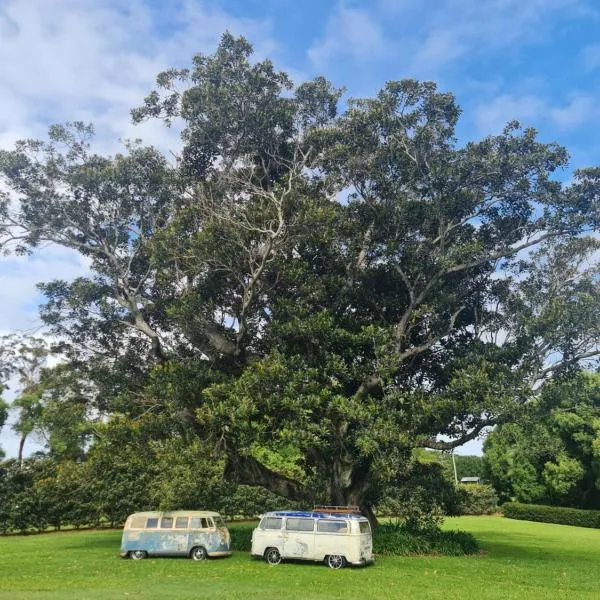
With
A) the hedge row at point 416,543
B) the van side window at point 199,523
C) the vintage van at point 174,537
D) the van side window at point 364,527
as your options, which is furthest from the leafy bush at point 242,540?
the van side window at point 364,527

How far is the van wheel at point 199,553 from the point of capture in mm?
20312

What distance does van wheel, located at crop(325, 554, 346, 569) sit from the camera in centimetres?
1820

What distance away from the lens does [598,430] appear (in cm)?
4131

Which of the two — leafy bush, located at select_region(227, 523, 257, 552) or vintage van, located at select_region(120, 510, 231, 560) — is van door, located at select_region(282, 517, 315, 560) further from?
leafy bush, located at select_region(227, 523, 257, 552)

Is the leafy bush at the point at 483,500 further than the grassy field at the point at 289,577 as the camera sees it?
Yes

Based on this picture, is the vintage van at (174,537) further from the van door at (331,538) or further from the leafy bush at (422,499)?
the leafy bush at (422,499)

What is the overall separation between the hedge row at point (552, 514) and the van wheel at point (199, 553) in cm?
3379

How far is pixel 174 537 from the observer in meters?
20.4

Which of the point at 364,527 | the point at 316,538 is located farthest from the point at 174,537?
the point at 364,527

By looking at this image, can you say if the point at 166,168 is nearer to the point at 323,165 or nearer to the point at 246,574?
the point at 323,165

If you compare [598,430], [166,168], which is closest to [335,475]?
[166,168]

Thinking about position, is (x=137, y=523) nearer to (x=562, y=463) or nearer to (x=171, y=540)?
(x=171, y=540)

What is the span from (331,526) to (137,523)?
7.26 m

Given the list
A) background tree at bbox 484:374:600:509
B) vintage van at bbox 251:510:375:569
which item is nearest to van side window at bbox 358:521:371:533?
vintage van at bbox 251:510:375:569
